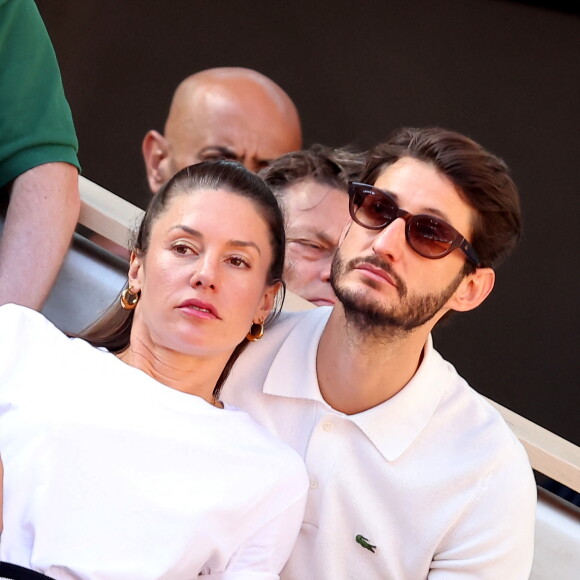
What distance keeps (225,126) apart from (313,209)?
0.48 m

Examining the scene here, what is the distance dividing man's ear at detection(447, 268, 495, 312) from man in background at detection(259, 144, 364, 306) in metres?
0.46

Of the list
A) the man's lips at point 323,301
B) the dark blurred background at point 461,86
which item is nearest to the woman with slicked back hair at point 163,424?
the man's lips at point 323,301

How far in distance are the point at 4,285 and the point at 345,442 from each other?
0.56m

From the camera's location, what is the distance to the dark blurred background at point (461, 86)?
3129mm

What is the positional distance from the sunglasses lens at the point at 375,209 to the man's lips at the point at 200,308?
263 millimetres

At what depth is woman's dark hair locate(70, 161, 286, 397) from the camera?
143 centimetres

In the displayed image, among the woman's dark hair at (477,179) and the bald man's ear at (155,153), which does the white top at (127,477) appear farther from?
the bald man's ear at (155,153)

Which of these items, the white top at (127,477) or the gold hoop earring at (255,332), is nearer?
the white top at (127,477)

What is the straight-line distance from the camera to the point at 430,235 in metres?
1.43

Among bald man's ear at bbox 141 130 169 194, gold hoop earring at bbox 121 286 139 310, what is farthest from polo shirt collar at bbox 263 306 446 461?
bald man's ear at bbox 141 130 169 194

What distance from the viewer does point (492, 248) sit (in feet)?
5.02

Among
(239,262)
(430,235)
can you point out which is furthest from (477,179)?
(239,262)

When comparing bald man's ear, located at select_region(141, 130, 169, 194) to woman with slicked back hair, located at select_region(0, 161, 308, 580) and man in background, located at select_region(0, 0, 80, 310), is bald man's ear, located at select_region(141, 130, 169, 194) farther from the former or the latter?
woman with slicked back hair, located at select_region(0, 161, 308, 580)

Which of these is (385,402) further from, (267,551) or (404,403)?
(267,551)
